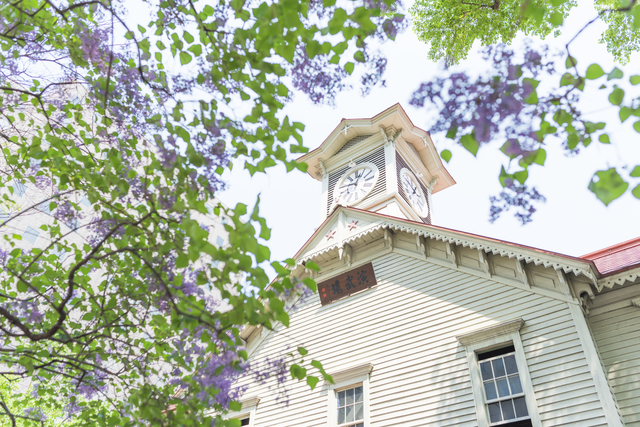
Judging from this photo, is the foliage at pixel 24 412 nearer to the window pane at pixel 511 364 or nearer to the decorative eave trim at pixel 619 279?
the window pane at pixel 511 364

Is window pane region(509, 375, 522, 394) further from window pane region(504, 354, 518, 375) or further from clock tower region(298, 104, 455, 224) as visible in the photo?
clock tower region(298, 104, 455, 224)

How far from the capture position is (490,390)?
8.38 metres

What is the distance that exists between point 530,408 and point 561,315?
191cm

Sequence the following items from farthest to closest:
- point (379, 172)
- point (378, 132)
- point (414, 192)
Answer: point (414, 192)
point (378, 132)
point (379, 172)

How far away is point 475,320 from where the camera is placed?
942cm

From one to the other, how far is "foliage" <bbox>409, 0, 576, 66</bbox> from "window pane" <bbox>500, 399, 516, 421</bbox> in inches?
446

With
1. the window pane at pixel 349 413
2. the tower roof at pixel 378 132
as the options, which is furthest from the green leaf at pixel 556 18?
the tower roof at pixel 378 132

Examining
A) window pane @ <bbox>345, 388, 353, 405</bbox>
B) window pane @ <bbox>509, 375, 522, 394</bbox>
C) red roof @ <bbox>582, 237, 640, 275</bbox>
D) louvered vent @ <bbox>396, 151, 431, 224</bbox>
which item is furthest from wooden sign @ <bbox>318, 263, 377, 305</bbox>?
red roof @ <bbox>582, 237, 640, 275</bbox>

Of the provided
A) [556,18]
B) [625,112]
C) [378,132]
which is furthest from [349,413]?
[378,132]

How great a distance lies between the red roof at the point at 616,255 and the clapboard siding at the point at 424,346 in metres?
2.19

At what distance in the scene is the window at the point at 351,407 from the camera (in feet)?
32.1

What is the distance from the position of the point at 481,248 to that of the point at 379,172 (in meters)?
6.87

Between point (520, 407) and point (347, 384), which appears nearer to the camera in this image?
point (520, 407)

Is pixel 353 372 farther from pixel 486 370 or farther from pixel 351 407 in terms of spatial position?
pixel 486 370
